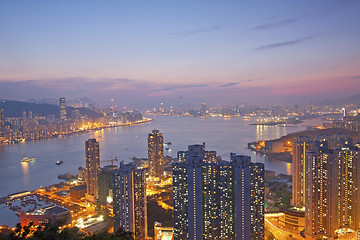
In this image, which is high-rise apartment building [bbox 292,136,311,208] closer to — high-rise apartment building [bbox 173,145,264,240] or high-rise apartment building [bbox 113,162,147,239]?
high-rise apartment building [bbox 173,145,264,240]

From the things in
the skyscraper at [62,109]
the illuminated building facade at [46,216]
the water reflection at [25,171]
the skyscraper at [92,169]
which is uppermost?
the skyscraper at [62,109]

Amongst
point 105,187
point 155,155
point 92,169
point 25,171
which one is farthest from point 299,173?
point 25,171

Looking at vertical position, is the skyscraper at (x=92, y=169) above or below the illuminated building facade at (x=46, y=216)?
above

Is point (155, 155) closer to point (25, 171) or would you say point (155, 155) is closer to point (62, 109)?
point (25, 171)

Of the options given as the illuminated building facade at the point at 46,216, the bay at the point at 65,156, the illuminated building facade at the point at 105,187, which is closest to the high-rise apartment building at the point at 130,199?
the illuminated building facade at the point at 46,216

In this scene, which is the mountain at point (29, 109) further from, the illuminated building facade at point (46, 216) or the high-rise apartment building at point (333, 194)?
the high-rise apartment building at point (333, 194)

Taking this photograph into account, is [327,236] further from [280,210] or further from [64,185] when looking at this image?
[64,185]
